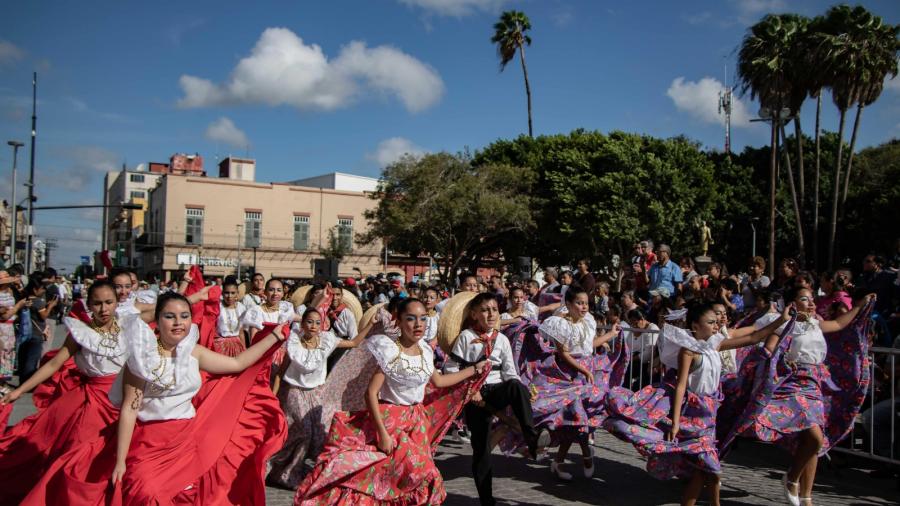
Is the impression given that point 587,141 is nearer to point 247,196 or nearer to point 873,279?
point 873,279

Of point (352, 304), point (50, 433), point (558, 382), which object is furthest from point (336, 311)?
point (50, 433)

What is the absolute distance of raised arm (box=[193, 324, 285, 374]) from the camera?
4.71 m

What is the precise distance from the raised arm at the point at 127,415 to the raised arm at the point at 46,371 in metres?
1.18

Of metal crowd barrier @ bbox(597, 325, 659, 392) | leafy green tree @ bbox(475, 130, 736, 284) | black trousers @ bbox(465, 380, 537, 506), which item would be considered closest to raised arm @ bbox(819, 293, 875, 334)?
metal crowd barrier @ bbox(597, 325, 659, 392)

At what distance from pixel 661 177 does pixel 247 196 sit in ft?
121

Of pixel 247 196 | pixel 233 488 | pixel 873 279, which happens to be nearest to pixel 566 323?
pixel 233 488

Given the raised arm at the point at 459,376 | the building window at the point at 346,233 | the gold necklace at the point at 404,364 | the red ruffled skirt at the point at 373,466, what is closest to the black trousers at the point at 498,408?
the raised arm at the point at 459,376

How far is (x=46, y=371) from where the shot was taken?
521cm

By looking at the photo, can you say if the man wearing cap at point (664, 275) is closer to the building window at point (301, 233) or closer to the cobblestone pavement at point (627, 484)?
the cobblestone pavement at point (627, 484)

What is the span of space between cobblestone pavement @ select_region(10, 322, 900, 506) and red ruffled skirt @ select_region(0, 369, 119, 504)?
164cm

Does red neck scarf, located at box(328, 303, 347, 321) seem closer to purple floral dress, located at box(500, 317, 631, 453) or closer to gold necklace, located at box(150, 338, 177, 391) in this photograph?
purple floral dress, located at box(500, 317, 631, 453)

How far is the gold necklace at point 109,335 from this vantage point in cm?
550

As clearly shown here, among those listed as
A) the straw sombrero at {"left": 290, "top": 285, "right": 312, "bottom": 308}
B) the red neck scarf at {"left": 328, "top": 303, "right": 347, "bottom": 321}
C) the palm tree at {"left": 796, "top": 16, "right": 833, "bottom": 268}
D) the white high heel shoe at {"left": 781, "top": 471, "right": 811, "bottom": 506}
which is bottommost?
the white high heel shoe at {"left": 781, "top": 471, "right": 811, "bottom": 506}

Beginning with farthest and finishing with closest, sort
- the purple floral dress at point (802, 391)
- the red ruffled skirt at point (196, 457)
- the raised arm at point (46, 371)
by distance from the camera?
1. the purple floral dress at point (802, 391)
2. the raised arm at point (46, 371)
3. the red ruffled skirt at point (196, 457)
